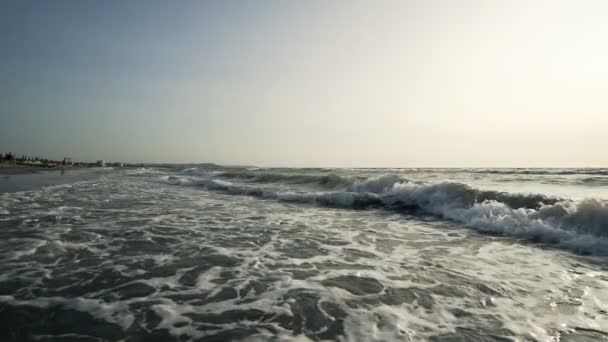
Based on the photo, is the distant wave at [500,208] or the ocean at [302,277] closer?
the ocean at [302,277]

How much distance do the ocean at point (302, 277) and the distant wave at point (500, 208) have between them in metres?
0.05

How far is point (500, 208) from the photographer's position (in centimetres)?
931

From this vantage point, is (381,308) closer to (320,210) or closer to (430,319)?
(430,319)

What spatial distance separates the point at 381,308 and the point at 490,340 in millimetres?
1064

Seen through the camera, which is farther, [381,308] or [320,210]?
[320,210]

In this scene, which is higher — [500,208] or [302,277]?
[500,208]

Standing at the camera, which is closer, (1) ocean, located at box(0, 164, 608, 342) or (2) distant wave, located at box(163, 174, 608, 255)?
(1) ocean, located at box(0, 164, 608, 342)

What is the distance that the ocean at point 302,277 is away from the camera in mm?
3066

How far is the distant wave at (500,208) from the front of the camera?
703 cm

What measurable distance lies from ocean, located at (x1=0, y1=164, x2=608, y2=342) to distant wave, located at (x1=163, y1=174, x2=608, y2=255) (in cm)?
5

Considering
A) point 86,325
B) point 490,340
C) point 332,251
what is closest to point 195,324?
point 86,325

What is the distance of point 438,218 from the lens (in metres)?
10.1

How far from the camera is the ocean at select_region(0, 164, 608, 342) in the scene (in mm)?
3066

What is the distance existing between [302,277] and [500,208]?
294 inches
